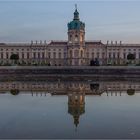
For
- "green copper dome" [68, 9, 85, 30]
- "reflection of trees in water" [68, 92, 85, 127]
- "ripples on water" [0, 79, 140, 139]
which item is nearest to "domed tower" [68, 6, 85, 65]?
"green copper dome" [68, 9, 85, 30]

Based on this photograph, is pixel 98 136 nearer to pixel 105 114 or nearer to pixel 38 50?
pixel 105 114

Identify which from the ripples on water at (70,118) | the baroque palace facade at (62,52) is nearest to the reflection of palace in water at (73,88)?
the ripples on water at (70,118)

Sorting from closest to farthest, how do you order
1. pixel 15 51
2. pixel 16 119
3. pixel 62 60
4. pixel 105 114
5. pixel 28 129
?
pixel 28 129
pixel 16 119
pixel 105 114
pixel 62 60
pixel 15 51

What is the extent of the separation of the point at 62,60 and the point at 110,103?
44545 millimetres

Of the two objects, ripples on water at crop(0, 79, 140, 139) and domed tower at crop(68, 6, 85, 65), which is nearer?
ripples on water at crop(0, 79, 140, 139)

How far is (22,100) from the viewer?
1290cm

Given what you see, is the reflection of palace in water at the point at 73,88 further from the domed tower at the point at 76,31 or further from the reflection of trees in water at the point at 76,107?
the domed tower at the point at 76,31

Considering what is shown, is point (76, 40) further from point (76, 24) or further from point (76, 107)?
point (76, 107)

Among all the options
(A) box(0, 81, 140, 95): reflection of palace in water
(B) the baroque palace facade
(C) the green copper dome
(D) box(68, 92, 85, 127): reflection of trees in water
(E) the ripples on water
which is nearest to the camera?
(E) the ripples on water

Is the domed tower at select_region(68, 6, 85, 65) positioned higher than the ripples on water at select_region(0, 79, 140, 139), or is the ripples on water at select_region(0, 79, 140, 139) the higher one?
the domed tower at select_region(68, 6, 85, 65)

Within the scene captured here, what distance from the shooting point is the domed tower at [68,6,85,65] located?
49812 millimetres

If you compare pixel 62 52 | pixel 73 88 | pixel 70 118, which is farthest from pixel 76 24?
pixel 70 118

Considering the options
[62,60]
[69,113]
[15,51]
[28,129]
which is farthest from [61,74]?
[15,51]

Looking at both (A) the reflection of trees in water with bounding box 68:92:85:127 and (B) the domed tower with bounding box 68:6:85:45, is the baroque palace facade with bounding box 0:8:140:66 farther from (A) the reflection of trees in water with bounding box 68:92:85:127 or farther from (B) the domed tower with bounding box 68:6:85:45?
(A) the reflection of trees in water with bounding box 68:92:85:127
